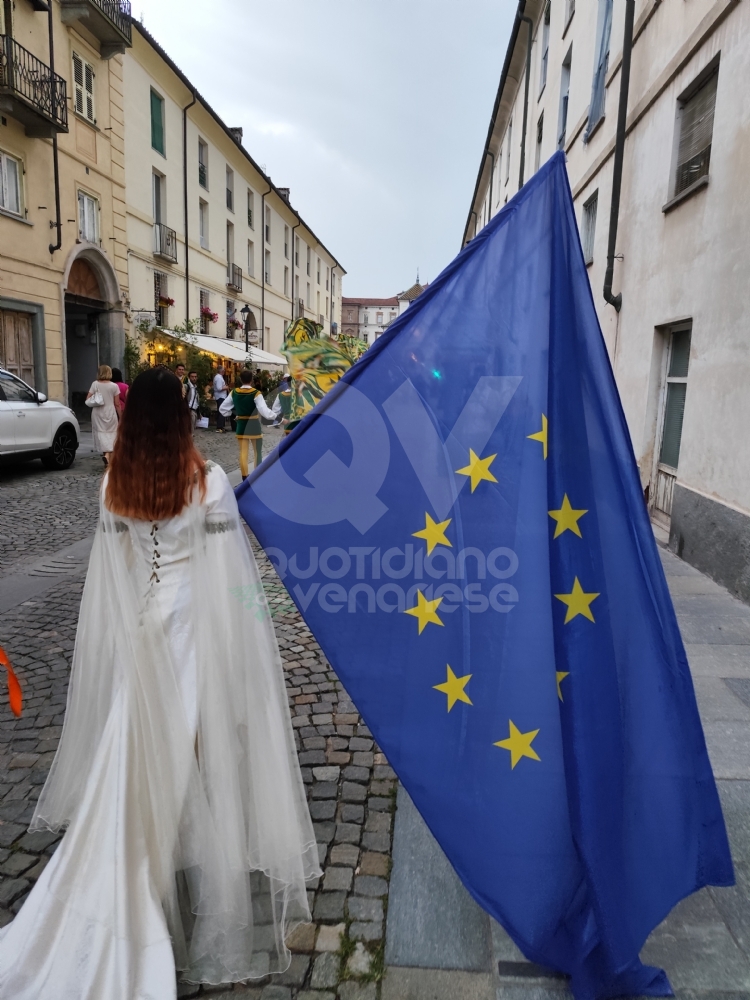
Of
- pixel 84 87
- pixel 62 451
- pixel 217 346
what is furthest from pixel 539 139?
pixel 62 451

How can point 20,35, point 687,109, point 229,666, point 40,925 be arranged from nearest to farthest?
point 40,925 < point 229,666 < point 687,109 < point 20,35

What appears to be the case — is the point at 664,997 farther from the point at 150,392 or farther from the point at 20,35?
the point at 20,35

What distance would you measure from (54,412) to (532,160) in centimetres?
1406

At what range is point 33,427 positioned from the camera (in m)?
10.9

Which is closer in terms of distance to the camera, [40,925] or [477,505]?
[40,925]

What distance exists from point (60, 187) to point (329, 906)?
59.9 ft

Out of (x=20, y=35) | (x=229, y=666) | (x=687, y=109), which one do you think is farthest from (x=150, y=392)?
(x=20, y=35)

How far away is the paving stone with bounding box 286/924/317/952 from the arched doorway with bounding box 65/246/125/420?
1828cm

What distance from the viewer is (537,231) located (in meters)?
1.97

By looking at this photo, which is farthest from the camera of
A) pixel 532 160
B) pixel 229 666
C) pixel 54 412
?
pixel 532 160

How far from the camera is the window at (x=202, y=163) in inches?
1040

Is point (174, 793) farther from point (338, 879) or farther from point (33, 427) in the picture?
point (33, 427)

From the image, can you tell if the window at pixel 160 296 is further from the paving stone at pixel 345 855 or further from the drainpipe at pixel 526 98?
the paving stone at pixel 345 855

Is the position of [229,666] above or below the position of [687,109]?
below
